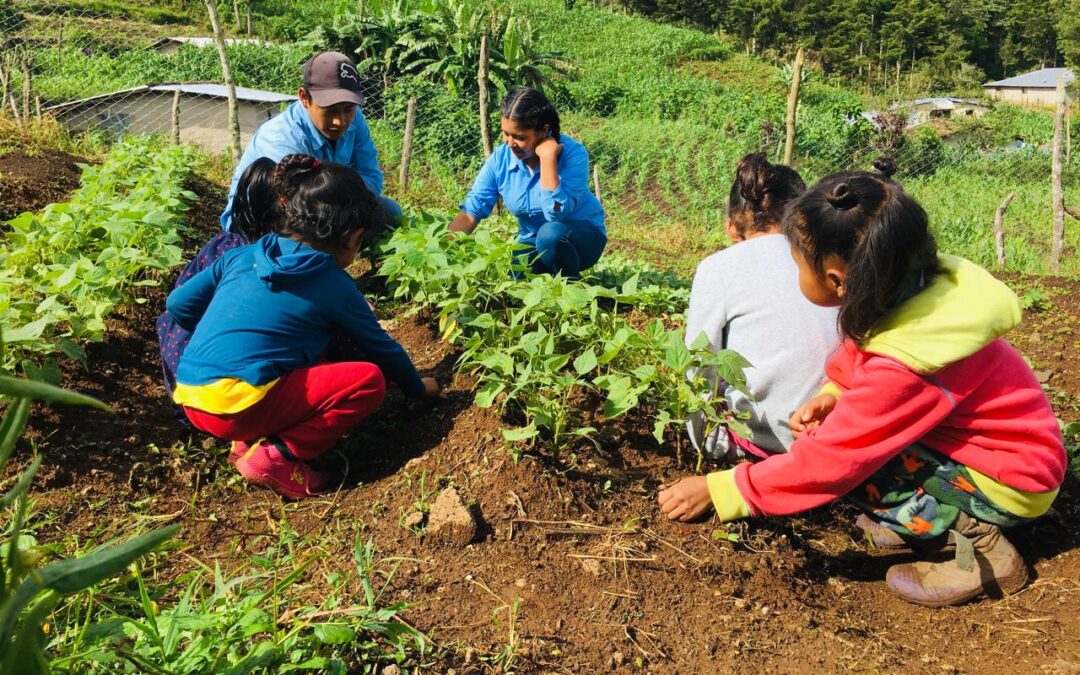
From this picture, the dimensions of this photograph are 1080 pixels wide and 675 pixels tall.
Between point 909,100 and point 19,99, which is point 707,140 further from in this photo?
point 909,100

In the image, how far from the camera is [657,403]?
2588mm

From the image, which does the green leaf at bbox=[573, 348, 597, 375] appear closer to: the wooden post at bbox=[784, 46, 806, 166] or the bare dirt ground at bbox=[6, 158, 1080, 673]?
the bare dirt ground at bbox=[6, 158, 1080, 673]

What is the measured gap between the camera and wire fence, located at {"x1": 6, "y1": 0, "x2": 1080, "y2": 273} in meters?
10.7

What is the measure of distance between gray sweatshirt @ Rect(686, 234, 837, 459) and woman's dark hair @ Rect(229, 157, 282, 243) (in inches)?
63.8

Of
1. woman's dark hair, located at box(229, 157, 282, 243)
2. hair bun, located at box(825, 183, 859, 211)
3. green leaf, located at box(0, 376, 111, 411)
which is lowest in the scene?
woman's dark hair, located at box(229, 157, 282, 243)

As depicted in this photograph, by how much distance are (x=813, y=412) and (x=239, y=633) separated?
61.3 inches

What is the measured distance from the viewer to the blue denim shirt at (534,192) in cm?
398

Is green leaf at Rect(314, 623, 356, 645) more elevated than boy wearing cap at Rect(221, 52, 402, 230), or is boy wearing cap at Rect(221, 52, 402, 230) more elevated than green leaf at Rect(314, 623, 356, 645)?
boy wearing cap at Rect(221, 52, 402, 230)

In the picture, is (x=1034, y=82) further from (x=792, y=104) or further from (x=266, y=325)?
(x=266, y=325)

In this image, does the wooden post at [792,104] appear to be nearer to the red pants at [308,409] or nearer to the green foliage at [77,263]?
the green foliage at [77,263]

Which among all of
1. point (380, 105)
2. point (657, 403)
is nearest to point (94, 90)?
point (380, 105)

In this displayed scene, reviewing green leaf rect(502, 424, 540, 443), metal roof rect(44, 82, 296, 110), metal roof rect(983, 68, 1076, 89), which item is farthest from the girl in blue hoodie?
metal roof rect(983, 68, 1076, 89)

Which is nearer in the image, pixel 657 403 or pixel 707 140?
pixel 657 403

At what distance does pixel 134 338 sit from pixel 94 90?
1290cm
